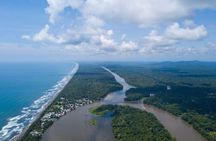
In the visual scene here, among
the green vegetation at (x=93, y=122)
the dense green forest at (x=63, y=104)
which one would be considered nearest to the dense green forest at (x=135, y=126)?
the green vegetation at (x=93, y=122)

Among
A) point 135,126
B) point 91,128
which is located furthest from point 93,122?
point 135,126

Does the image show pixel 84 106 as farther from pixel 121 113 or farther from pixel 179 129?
pixel 179 129

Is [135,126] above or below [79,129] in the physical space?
above

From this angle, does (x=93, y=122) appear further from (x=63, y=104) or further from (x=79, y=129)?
(x=63, y=104)

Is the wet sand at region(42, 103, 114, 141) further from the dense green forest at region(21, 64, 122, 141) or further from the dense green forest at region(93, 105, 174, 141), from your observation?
the dense green forest at region(93, 105, 174, 141)

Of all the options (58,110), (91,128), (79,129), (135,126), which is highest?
(135,126)

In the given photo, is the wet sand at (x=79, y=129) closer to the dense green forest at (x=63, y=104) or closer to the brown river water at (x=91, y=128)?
the brown river water at (x=91, y=128)

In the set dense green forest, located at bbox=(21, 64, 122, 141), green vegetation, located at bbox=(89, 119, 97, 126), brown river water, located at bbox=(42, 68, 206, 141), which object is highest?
dense green forest, located at bbox=(21, 64, 122, 141)

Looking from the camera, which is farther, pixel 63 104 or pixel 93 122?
pixel 63 104

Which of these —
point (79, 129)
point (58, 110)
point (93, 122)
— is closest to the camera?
point (79, 129)

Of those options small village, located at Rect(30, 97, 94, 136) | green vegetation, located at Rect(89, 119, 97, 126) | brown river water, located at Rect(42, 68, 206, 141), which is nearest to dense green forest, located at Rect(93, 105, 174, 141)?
brown river water, located at Rect(42, 68, 206, 141)
